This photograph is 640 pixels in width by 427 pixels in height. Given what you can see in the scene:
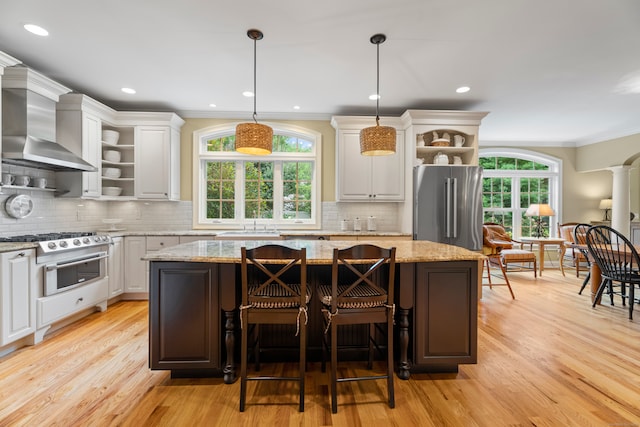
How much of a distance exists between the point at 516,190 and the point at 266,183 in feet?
17.8

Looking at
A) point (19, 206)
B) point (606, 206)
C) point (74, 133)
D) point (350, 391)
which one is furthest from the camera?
point (606, 206)

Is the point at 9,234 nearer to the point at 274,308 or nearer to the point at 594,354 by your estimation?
the point at 274,308

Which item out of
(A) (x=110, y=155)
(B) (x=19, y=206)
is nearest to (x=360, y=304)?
(B) (x=19, y=206)

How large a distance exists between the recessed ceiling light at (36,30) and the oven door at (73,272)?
81.2 inches

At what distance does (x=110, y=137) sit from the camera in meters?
4.34

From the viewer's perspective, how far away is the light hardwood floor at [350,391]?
1.85 m

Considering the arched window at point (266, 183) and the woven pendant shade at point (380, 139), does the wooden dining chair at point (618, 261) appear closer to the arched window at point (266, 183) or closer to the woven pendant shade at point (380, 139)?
the woven pendant shade at point (380, 139)

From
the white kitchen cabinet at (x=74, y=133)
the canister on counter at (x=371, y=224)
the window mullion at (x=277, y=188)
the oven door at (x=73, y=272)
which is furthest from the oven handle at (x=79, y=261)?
the canister on counter at (x=371, y=224)

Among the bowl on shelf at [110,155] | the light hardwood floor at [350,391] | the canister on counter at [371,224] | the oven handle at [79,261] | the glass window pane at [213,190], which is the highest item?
the bowl on shelf at [110,155]

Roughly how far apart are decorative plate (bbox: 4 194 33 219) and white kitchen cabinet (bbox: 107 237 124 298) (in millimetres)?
881

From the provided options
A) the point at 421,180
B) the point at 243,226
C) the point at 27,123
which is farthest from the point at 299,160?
the point at 27,123

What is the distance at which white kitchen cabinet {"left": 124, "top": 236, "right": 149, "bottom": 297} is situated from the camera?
13.5ft

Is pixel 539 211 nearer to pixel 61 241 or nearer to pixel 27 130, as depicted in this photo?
pixel 61 241

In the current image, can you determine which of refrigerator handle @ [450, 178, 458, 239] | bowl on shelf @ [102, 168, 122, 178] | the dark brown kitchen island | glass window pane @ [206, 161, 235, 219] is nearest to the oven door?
bowl on shelf @ [102, 168, 122, 178]
